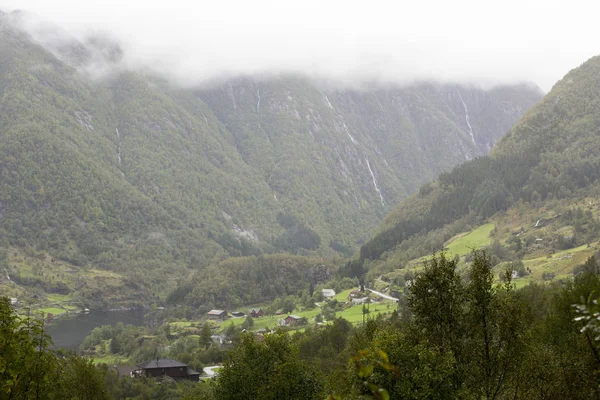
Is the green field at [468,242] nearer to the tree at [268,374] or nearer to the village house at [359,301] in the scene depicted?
the village house at [359,301]

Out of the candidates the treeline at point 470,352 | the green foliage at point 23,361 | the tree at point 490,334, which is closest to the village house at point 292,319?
the treeline at point 470,352

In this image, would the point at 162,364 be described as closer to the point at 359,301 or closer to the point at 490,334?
the point at 359,301

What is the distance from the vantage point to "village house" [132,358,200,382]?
4535 inches

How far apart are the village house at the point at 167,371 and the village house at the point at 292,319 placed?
161 ft

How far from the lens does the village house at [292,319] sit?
16500cm

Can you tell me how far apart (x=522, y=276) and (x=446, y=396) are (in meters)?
119

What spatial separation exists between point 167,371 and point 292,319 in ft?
188

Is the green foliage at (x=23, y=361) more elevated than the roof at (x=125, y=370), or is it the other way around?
the green foliage at (x=23, y=361)

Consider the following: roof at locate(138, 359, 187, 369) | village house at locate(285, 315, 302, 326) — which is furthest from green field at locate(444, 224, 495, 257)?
roof at locate(138, 359, 187, 369)

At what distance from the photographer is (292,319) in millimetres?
169125

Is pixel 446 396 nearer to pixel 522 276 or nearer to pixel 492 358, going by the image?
pixel 492 358

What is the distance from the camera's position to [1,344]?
27812 millimetres

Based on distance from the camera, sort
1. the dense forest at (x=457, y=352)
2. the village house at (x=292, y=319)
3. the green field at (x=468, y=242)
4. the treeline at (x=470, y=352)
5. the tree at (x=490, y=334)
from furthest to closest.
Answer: the green field at (x=468, y=242) → the village house at (x=292, y=319) → the tree at (x=490, y=334) → the treeline at (x=470, y=352) → the dense forest at (x=457, y=352)

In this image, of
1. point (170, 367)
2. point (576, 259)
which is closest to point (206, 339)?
point (170, 367)
